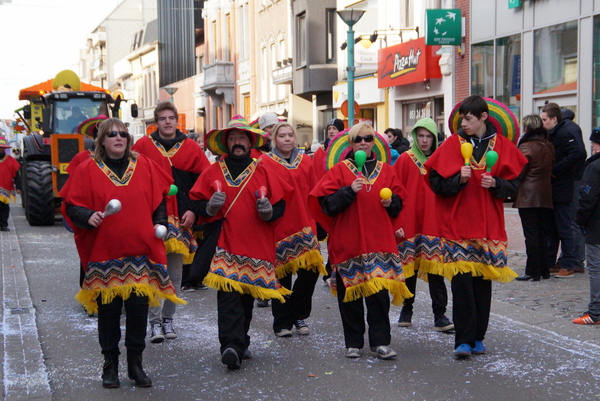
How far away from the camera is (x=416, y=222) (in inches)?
286

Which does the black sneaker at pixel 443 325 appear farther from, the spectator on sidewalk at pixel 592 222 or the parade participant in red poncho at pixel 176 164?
the parade participant in red poncho at pixel 176 164

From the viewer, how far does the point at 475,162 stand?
6.12 m

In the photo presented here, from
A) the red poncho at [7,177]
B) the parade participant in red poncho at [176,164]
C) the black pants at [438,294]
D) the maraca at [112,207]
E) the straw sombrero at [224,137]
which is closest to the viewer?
the maraca at [112,207]

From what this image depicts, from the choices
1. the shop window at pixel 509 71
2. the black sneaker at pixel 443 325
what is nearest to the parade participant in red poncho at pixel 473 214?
the black sneaker at pixel 443 325

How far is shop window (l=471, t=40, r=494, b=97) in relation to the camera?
19969mm

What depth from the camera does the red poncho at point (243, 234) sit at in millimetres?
5984

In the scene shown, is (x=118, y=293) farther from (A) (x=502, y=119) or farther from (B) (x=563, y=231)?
(B) (x=563, y=231)

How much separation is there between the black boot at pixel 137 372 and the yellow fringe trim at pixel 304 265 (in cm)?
181

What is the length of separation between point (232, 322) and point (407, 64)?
56.7 ft

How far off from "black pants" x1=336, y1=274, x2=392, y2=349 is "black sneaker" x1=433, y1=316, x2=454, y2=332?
1.06 meters

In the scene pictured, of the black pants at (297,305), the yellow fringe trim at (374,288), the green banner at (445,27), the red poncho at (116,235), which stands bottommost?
the black pants at (297,305)

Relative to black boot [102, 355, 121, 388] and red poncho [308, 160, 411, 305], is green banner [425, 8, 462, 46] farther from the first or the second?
black boot [102, 355, 121, 388]

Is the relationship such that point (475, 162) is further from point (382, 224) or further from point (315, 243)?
point (315, 243)

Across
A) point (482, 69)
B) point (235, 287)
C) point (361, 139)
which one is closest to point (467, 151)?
point (361, 139)
